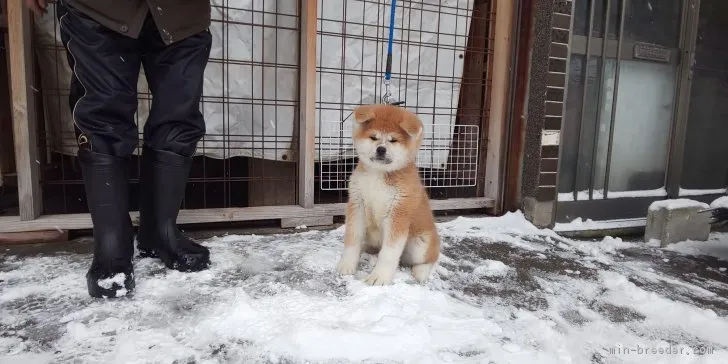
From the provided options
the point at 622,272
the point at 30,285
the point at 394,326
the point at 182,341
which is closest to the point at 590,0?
the point at 622,272

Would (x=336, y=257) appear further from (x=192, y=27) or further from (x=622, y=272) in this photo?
(x=622, y=272)

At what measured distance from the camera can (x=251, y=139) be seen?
10.5ft

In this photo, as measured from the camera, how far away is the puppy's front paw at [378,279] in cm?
189

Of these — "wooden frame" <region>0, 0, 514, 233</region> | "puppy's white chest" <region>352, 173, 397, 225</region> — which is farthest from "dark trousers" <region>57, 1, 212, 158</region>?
"puppy's white chest" <region>352, 173, 397, 225</region>

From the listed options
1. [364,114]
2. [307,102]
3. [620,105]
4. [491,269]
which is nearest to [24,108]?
[307,102]

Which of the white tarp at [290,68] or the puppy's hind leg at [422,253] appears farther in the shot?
the white tarp at [290,68]

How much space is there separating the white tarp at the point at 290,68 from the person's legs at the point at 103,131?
118cm

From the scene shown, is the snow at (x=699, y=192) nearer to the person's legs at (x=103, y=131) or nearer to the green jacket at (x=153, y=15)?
the green jacket at (x=153, y=15)

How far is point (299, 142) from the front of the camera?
10.1 feet

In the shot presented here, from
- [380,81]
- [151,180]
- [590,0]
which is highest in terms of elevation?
[590,0]

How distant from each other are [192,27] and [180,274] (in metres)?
1.10

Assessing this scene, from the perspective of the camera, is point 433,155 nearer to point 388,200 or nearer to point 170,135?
point 388,200

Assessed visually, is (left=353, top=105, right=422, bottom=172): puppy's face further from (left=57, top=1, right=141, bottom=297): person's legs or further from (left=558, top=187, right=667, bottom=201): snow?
(left=558, top=187, right=667, bottom=201): snow

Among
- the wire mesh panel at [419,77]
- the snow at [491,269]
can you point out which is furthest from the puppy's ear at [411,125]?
the wire mesh panel at [419,77]
